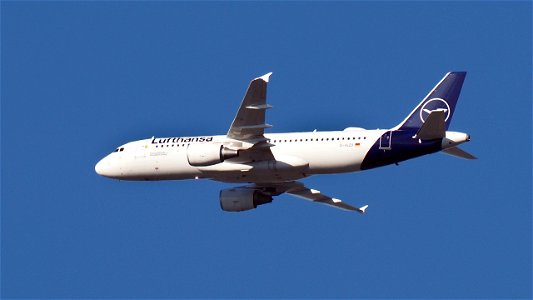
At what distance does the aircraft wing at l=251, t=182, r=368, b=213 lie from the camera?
63.7 metres

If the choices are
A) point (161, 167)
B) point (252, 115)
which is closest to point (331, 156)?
point (252, 115)

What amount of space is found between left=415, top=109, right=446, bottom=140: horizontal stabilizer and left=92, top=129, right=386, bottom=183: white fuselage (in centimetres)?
255

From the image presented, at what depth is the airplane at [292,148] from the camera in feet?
185

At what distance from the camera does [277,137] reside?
196 ft

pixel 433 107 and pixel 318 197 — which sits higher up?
pixel 433 107

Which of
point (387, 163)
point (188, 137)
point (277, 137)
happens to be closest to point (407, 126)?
point (387, 163)

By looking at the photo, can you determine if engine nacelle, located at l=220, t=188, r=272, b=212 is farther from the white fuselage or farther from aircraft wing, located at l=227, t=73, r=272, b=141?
aircraft wing, located at l=227, t=73, r=272, b=141

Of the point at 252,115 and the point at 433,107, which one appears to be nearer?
the point at 252,115

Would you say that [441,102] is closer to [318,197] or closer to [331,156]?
[331,156]

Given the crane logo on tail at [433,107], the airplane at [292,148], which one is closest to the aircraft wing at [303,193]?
the airplane at [292,148]

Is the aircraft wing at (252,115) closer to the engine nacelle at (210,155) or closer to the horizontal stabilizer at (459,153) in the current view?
the engine nacelle at (210,155)

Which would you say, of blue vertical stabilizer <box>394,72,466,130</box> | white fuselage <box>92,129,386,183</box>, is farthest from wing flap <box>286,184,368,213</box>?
blue vertical stabilizer <box>394,72,466,130</box>

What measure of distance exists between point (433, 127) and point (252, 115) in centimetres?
823

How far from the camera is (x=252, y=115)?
55219mm
